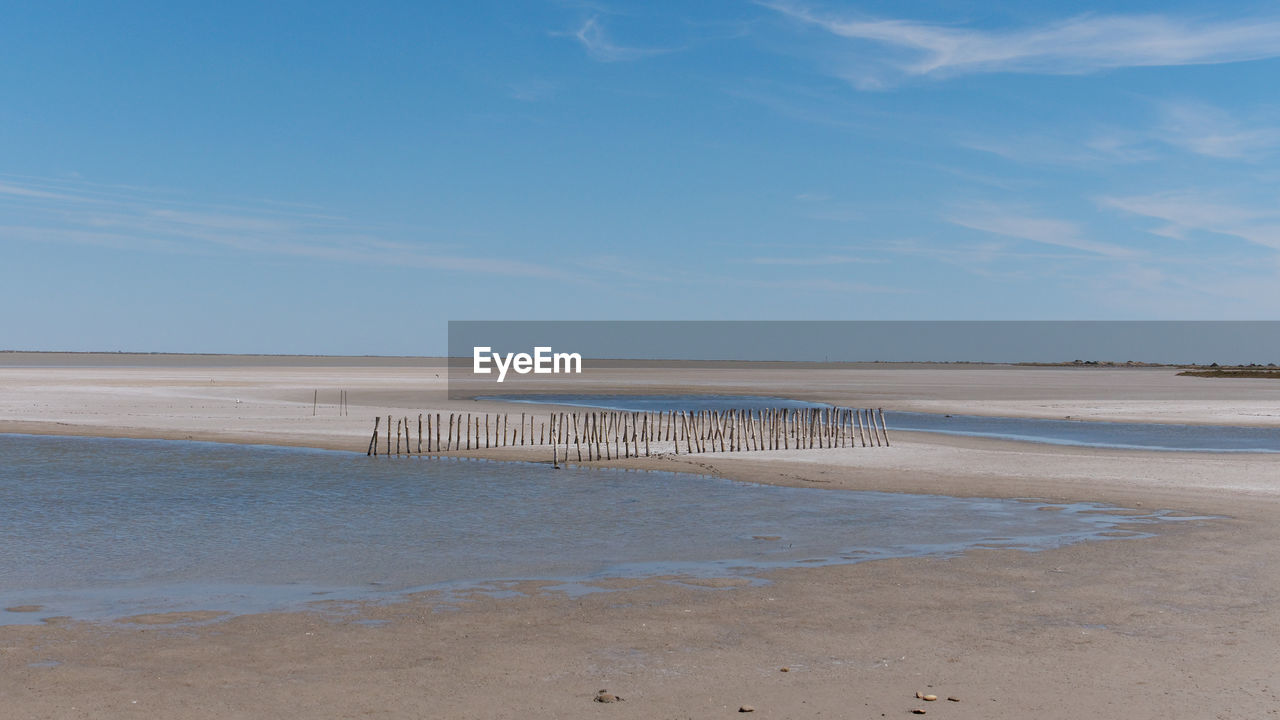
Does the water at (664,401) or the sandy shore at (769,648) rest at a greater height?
the water at (664,401)

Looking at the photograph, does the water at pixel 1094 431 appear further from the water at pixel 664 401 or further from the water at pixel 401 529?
the water at pixel 401 529

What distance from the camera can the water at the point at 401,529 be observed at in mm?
11734

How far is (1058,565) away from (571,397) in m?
42.7

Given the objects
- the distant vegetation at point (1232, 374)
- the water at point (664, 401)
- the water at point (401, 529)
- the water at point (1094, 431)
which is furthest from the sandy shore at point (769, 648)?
the distant vegetation at point (1232, 374)

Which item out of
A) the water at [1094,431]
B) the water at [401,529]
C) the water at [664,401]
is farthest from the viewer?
the water at [664,401]

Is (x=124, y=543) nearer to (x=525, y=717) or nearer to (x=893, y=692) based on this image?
(x=525, y=717)

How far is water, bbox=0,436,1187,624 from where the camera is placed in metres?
11.7

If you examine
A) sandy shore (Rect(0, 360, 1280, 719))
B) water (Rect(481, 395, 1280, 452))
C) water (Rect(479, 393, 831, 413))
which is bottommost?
sandy shore (Rect(0, 360, 1280, 719))

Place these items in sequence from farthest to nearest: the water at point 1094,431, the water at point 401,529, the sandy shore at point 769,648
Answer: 1. the water at point 1094,431
2. the water at point 401,529
3. the sandy shore at point 769,648

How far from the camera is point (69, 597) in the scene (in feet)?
35.3

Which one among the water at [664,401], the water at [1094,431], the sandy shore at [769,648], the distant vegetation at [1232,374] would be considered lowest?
the sandy shore at [769,648]

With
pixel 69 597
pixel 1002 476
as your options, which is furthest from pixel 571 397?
pixel 69 597

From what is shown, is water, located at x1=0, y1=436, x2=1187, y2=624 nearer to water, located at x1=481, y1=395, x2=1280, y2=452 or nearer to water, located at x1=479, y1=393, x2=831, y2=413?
water, located at x1=481, y1=395, x2=1280, y2=452

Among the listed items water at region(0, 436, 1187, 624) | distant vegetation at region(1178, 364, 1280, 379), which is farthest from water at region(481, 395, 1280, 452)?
distant vegetation at region(1178, 364, 1280, 379)
